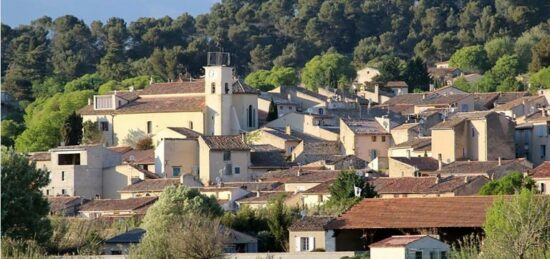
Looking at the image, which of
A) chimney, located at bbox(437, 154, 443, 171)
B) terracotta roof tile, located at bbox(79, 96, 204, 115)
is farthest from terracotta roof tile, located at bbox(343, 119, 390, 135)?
chimney, located at bbox(437, 154, 443, 171)

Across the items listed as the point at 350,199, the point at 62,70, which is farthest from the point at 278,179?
the point at 62,70

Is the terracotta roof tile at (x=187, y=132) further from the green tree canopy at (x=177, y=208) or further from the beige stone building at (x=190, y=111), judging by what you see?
the green tree canopy at (x=177, y=208)

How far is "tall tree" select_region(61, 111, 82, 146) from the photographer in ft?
251

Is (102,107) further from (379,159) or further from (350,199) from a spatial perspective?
(350,199)

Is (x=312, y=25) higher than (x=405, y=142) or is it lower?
higher

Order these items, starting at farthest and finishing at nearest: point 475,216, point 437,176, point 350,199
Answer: point 437,176, point 350,199, point 475,216

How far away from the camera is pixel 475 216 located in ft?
148

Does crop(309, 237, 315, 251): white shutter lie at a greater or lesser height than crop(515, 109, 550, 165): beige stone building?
lesser

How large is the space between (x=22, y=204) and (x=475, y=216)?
9896 mm

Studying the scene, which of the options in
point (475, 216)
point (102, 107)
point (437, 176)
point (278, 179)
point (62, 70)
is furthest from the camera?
point (62, 70)

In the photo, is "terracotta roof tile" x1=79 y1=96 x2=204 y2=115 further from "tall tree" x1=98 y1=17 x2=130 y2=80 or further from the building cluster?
"tall tree" x1=98 y1=17 x2=130 y2=80

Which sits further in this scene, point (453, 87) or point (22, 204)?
point (453, 87)

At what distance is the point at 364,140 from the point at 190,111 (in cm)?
832

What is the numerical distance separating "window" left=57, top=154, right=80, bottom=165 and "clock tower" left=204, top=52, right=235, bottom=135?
9166mm
